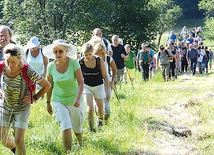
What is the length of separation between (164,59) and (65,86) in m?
10.9

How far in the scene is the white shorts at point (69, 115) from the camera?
215 inches

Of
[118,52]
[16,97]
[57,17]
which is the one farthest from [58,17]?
[16,97]

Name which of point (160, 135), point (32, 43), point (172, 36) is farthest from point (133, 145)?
point (172, 36)

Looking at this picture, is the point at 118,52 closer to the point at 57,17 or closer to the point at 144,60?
the point at 144,60

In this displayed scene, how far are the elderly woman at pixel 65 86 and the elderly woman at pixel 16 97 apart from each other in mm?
633

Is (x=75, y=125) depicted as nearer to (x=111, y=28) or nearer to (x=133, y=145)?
(x=133, y=145)

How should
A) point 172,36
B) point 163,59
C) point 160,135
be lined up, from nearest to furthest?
point 160,135 → point 163,59 → point 172,36

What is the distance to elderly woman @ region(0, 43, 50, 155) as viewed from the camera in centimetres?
471

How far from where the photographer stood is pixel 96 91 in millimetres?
6801

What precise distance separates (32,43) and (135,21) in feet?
68.7

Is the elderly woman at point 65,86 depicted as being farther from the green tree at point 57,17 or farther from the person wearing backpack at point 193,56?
the green tree at point 57,17

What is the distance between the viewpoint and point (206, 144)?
20.7ft

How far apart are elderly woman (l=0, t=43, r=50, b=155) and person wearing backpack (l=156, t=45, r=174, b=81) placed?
37.5 ft

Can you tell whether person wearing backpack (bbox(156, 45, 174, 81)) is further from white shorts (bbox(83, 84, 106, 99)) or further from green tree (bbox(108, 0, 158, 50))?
green tree (bbox(108, 0, 158, 50))
